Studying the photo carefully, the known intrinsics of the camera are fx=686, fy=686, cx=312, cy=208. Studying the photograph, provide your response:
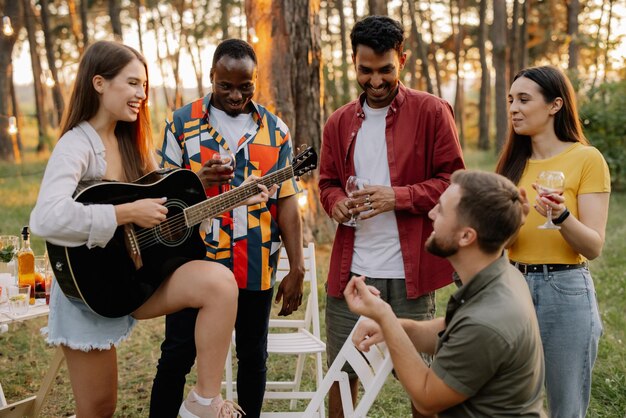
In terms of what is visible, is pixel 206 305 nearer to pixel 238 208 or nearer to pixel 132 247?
pixel 132 247

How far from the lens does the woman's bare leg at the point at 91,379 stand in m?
2.87

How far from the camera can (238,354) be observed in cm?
378

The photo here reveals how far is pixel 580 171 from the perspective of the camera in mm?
3068

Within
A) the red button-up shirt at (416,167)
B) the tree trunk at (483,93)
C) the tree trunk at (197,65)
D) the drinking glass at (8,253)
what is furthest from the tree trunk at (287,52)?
the tree trunk at (197,65)

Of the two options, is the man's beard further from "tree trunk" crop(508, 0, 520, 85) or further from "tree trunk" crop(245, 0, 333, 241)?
"tree trunk" crop(508, 0, 520, 85)

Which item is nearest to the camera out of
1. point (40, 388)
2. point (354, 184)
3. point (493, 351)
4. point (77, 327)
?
point (493, 351)

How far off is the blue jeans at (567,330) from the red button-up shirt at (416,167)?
0.55 meters

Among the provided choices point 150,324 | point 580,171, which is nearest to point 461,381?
point 580,171

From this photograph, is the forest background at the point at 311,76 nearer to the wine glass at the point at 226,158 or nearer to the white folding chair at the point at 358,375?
the wine glass at the point at 226,158

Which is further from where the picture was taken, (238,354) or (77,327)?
(238,354)

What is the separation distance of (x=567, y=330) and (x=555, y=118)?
99 cm

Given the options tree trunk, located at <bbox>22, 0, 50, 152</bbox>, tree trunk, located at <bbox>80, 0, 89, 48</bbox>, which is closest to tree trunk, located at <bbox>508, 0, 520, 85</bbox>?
tree trunk, located at <bbox>80, 0, 89, 48</bbox>

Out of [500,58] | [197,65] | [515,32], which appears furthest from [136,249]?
[197,65]

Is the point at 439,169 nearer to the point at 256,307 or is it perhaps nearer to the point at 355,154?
the point at 355,154
